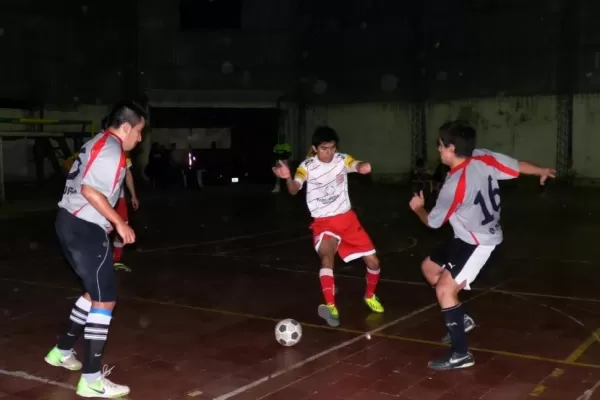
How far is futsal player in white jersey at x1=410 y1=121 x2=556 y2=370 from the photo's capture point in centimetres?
521

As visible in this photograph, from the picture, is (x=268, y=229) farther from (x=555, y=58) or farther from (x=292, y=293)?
(x=555, y=58)

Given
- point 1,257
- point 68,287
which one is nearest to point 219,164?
point 1,257

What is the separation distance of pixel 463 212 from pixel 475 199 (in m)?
0.14

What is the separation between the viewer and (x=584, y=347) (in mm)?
5848

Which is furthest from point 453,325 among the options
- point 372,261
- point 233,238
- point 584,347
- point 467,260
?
point 233,238

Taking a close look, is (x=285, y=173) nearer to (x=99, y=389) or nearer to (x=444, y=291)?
(x=444, y=291)

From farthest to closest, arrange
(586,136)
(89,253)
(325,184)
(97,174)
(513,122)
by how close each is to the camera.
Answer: (513,122)
(586,136)
(325,184)
(89,253)
(97,174)

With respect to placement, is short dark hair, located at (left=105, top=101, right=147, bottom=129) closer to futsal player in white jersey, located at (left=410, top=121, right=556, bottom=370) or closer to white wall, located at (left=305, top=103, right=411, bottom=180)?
futsal player in white jersey, located at (left=410, top=121, right=556, bottom=370)

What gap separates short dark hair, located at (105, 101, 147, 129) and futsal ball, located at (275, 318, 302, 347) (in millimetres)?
2278

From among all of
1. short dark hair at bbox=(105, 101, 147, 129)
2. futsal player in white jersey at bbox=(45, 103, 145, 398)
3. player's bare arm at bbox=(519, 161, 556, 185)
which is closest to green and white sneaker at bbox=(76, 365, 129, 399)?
futsal player in white jersey at bbox=(45, 103, 145, 398)

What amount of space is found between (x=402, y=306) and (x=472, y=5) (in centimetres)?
2099

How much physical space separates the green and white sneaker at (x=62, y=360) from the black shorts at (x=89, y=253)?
37.5 inches

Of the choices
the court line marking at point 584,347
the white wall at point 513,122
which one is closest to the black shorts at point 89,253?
the court line marking at point 584,347

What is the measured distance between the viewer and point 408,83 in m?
27.6
